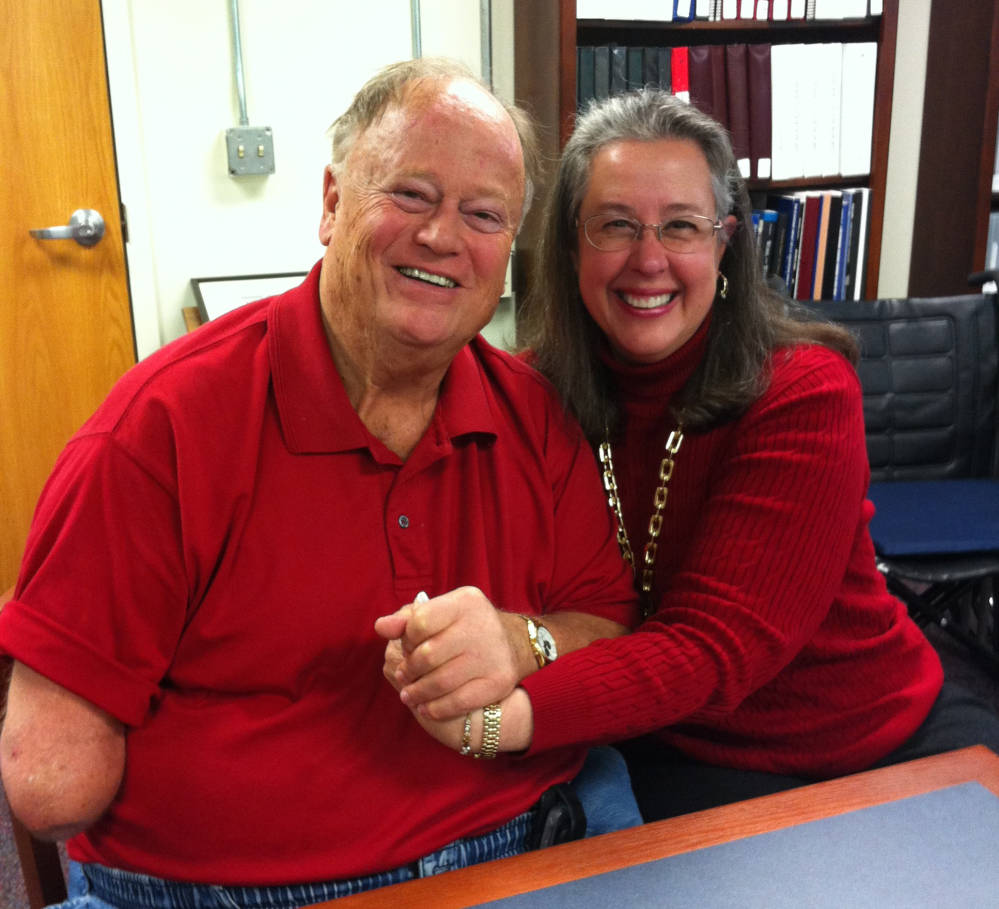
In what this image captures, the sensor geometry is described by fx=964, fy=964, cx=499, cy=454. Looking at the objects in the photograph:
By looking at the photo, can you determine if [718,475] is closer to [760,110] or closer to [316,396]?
[316,396]

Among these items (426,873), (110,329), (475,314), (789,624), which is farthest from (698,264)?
(110,329)

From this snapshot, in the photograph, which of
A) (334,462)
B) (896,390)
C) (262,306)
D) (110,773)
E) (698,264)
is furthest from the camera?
(896,390)

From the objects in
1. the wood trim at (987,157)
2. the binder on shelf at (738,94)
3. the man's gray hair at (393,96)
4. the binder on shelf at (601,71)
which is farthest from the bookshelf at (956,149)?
the man's gray hair at (393,96)

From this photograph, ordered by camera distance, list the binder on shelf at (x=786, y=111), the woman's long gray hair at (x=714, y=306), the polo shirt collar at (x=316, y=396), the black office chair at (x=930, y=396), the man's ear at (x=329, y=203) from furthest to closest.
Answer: the binder on shelf at (x=786, y=111) < the black office chair at (x=930, y=396) < the woman's long gray hair at (x=714, y=306) < the man's ear at (x=329, y=203) < the polo shirt collar at (x=316, y=396)

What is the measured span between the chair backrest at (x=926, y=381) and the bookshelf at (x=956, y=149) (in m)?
0.84

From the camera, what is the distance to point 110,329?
2.91 meters

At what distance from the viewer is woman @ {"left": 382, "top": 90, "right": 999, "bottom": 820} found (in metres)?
1.24

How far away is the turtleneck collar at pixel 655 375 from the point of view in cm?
145

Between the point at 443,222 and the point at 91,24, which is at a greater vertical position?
the point at 91,24

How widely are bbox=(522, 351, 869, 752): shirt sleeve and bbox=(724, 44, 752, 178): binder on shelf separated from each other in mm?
1789

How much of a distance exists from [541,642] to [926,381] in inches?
73.0

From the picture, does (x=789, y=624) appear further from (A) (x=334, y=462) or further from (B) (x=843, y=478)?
(A) (x=334, y=462)

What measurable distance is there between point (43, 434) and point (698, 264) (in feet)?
7.53

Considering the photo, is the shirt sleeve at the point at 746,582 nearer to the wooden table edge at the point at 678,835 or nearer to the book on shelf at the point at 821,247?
the wooden table edge at the point at 678,835
